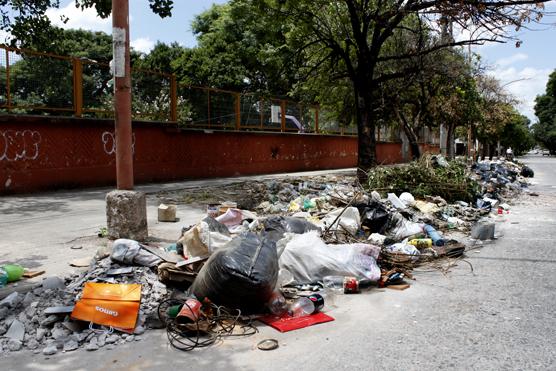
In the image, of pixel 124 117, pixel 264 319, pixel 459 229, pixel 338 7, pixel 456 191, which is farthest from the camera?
pixel 338 7

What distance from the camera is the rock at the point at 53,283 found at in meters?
4.09

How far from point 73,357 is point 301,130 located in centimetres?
1854

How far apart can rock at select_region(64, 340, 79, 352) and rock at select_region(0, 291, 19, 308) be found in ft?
2.54

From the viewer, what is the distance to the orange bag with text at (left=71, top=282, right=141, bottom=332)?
11.7ft

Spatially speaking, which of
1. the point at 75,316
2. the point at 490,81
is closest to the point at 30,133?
the point at 75,316

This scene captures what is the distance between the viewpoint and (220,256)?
3.91m

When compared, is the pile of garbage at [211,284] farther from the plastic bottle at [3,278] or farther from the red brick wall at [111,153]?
the red brick wall at [111,153]

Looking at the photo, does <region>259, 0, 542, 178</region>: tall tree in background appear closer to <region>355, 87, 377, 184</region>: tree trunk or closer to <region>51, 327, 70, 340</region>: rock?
<region>355, 87, 377, 184</region>: tree trunk

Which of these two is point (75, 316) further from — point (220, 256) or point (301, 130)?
point (301, 130)

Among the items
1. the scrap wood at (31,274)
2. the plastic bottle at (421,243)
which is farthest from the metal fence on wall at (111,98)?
the plastic bottle at (421,243)

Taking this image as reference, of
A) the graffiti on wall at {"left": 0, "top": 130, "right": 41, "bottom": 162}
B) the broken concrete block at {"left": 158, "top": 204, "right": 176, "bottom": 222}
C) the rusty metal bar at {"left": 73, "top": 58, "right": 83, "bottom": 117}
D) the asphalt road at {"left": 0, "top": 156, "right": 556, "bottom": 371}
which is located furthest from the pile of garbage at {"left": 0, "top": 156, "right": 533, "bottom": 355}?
the rusty metal bar at {"left": 73, "top": 58, "right": 83, "bottom": 117}

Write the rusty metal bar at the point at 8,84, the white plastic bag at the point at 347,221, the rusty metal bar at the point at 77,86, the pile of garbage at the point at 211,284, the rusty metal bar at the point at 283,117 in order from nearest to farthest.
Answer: the pile of garbage at the point at 211,284 < the white plastic bag at the point at 347,221 < the rusty metal bar at the point at 8,84 < the rusty metal bar at the point at 77,86 < the rusty metal bar at the point at 283,117

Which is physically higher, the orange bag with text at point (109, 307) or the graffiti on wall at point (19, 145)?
the graffiti on wall at point (19, 145)

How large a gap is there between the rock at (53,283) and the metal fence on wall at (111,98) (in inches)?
115
